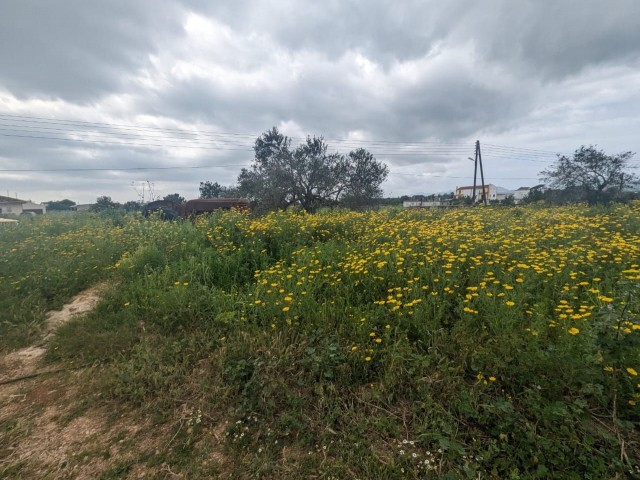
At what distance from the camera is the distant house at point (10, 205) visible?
4128cm

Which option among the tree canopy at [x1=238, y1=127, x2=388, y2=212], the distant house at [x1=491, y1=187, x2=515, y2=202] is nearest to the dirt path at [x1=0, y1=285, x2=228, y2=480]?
the tree canopy at [x1=238, y1=127, x2=388, y2=212]

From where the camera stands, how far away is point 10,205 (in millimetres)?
41781

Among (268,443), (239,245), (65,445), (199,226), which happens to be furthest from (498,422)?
(199,226)

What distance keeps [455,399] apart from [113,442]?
8.32 feet

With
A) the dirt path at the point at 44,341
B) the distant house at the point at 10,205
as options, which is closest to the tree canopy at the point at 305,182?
the dirt path at the point at 44,341

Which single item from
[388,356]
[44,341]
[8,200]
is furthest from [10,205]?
[388,356]

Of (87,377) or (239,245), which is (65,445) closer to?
(87,377)

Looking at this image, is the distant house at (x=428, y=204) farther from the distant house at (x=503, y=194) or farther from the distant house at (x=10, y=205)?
the distant house at (x=10, y=205)

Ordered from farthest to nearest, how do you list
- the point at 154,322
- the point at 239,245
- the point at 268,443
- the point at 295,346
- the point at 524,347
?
the point at 239,245 → the point at 154,322 → the point at 295,346 → the point at 524,347 → the point at 268,443

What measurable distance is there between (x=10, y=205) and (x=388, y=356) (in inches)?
2378

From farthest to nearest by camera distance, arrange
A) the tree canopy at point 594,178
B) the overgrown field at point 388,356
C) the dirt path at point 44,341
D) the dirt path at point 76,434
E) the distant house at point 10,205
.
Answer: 1. the distant house at point 10,205
2. the tree canopy at point 594,178
3. the dirt path at point 44,341
4. the dirt path at point 76,434
5. the overgrown field at point 388,356

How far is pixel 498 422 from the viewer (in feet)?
6.23

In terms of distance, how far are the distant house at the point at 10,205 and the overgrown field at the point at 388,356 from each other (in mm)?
54192

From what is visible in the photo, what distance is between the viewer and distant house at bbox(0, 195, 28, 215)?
4128cm
